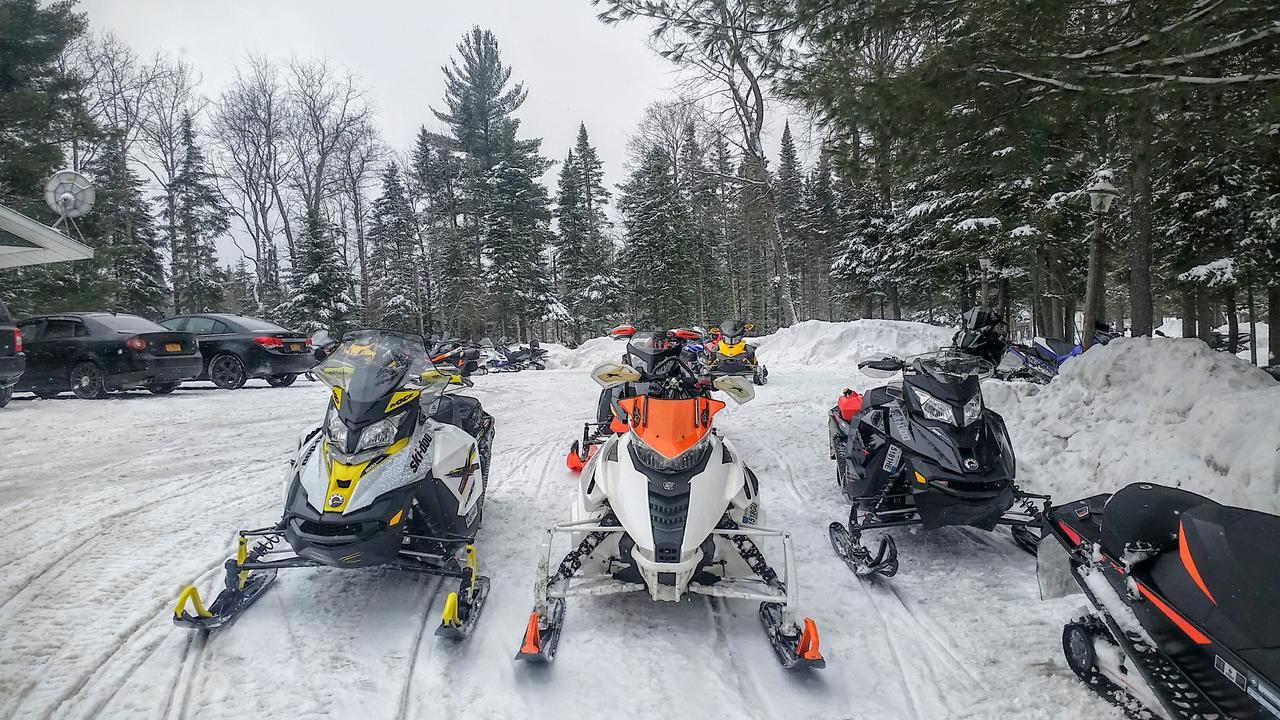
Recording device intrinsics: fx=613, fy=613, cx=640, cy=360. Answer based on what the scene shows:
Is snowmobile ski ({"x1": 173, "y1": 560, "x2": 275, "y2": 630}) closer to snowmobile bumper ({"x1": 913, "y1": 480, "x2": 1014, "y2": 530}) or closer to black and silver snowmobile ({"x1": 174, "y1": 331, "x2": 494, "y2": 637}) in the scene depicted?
black and silver snowmobile ({"x1": 174, "y1": 331, "x2": 494, "y2": 637})

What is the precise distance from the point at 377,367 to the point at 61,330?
958 centimetres

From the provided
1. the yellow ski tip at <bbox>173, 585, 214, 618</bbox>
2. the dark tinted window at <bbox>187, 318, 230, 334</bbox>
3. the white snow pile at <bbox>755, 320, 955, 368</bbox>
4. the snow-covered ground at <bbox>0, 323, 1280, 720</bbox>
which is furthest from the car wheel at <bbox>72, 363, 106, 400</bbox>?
the white snow pile at <bbox>755, 320, 955, 368</bbox>

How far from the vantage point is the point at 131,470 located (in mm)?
5773

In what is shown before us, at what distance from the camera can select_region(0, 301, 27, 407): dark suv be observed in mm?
8016

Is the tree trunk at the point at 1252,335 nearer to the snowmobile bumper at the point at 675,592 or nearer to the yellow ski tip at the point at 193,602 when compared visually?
the snowmobile bumper at the point at 675,592

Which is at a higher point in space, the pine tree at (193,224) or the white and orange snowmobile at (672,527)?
the pine tree at (193,224)

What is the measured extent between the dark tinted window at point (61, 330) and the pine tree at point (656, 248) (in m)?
22.1

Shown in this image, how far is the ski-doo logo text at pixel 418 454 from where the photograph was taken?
3312mm

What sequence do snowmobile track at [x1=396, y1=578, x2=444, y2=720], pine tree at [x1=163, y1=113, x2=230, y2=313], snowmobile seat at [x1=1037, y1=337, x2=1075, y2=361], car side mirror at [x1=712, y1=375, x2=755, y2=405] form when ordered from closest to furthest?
snowmobile track at [x1=396, y1=578, x2=444, y2=720], car side mirror at [x1=712, y1=375, x2=755, y2=405], snowmobile seat at [x1=1037, y1=337, x2=1075, y2=361], pine tree at [x1=163, y1=113, x2=230, y2=313]

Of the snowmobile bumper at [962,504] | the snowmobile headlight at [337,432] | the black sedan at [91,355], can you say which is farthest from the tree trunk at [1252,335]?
the black sedan at [91,355]

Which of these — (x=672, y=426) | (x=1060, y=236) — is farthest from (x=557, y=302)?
(x=672, y=426)

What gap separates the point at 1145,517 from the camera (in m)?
2.26

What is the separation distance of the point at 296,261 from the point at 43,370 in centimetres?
1997

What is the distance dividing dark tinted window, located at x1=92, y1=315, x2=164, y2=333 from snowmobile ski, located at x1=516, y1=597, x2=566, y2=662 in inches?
404
